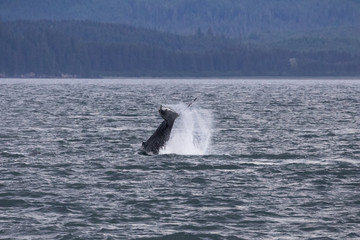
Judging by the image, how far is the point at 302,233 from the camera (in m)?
23.4

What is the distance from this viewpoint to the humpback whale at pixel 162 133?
34344 millimetres

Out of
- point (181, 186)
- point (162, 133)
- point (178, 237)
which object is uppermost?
point (162, 133)

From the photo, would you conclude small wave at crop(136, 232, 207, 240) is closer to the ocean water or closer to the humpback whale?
the ocean water

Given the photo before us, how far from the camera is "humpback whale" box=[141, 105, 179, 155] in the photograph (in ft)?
113

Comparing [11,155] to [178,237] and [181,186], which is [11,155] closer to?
[181,186]

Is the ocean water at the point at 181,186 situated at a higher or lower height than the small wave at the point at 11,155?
lower

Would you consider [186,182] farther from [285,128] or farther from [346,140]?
[285,128]

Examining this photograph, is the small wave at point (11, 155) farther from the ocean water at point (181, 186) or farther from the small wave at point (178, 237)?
the small wave at point (178, 237)

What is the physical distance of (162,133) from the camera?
117 feet

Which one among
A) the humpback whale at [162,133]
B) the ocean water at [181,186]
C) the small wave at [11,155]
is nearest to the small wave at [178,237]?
the ocean water at [181,186]

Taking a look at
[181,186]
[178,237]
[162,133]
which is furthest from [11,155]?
[178,237]

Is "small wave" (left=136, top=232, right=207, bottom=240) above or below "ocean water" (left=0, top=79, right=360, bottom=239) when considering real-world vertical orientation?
below

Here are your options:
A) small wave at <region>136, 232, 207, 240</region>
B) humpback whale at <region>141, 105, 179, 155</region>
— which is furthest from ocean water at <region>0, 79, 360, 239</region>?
humpback whale at <region>141, 105, 179, 155</region>

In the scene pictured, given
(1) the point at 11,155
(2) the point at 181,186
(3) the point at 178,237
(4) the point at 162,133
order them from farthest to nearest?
(1) the point at 11,155 < (4) the point at 162,133 < (2) the point at 181,186 < (3) the point at 178,237
